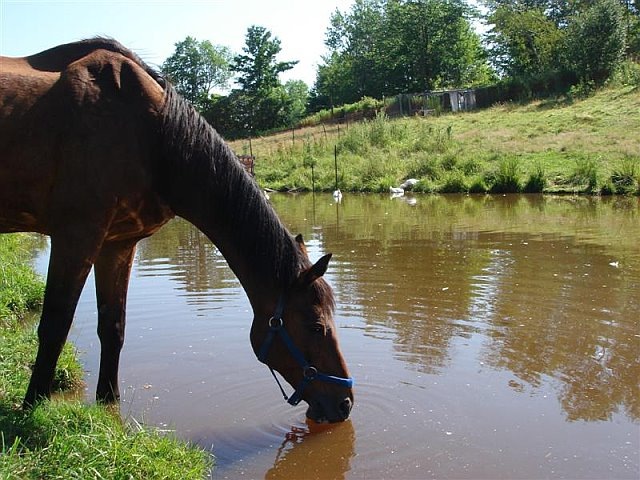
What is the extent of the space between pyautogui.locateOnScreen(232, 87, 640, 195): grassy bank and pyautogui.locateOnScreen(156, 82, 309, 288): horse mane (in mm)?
19939

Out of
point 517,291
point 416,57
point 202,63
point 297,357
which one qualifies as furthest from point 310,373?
point 202,63

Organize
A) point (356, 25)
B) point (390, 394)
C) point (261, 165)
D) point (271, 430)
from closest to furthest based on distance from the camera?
1. point (271, 430)
2. point (390, 394)
3. point (261, 165)
4. point (356, 25)

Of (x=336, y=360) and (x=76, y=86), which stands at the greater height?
A: (x=76, y=86)

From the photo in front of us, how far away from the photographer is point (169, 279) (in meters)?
9.77

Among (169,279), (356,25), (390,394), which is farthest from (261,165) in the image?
(356,25)

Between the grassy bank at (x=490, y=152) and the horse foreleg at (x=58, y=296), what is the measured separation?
2077 cm

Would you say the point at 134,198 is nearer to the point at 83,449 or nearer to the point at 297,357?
the point at 297,357

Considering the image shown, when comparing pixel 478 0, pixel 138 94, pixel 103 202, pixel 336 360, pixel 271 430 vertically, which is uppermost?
pixel 478 0

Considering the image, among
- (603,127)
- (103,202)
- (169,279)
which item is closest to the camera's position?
(103,202)

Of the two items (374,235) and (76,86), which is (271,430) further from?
(374,235)

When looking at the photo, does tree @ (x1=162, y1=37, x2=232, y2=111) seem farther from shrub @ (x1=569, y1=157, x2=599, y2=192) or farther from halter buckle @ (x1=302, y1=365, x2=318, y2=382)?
halter buckle @ (x1=302, y1=365, x2=318, y2=382)

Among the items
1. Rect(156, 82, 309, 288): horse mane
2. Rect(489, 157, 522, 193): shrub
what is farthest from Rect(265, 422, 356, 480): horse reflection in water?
Rect(489, 157, 522, 193): shrub

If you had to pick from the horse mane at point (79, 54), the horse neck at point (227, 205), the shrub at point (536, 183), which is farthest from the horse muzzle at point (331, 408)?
the shrub at point (536, 183)

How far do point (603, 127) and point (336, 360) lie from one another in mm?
29477
